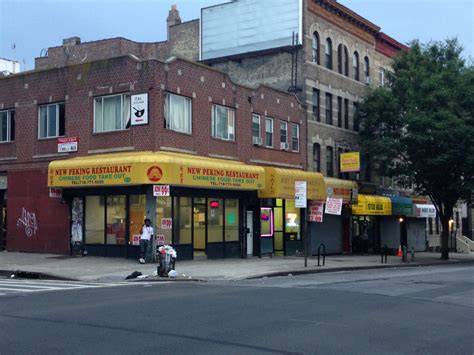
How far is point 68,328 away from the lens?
8805 millimetres

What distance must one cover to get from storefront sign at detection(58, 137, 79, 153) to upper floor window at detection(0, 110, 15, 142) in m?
3.43

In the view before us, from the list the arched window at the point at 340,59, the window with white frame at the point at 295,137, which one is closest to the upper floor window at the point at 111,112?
the window with white frame at the point at 295,137

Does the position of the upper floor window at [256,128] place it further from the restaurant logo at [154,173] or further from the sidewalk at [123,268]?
the restaurant logo at [154,173]

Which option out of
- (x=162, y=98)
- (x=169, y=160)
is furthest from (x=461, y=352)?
(x=162, y=98)

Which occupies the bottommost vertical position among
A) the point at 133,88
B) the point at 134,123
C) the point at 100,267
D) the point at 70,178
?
the point at 100,267

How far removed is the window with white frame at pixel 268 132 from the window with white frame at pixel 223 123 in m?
2.76

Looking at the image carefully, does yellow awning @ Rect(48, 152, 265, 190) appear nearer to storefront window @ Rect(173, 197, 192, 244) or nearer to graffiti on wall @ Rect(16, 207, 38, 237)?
storefront window @ Rect(173, 197, 192, 244)

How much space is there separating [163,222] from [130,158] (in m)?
2.82

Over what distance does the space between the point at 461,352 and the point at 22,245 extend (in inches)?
889

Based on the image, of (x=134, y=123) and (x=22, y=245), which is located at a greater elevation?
(x=134, y=123)

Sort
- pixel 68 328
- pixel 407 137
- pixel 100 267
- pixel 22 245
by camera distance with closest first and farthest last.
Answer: pixel 68 328, pixel 100 267, pixel 22 245, pixel 407 137

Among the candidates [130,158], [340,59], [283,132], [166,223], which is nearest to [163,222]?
[166,223]

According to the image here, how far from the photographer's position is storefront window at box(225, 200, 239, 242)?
26.4m

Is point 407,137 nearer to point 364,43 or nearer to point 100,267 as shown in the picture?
point 364,43
